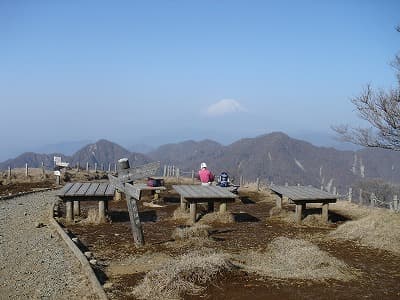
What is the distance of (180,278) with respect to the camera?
638 cm

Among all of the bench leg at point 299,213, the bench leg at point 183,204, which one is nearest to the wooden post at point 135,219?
the bench leg at point 183,204

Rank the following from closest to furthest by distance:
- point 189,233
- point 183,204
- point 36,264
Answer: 1. point 36,264
2. point 189,233
3. point 183,204

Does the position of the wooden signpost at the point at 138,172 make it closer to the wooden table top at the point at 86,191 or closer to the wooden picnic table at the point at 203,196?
the wooden picnic table at the point at 203,196

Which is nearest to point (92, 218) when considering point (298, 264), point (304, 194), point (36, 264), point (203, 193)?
point (203, 193)

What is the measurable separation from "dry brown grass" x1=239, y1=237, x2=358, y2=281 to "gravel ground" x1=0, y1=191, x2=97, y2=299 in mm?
2811

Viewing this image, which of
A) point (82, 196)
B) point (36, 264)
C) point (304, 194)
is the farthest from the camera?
point (304, 194)

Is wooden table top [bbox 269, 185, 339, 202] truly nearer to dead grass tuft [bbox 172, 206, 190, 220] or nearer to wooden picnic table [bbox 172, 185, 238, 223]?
wooden picnic table [bbox 172, 185, 238, 223]

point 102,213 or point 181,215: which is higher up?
point 102,213

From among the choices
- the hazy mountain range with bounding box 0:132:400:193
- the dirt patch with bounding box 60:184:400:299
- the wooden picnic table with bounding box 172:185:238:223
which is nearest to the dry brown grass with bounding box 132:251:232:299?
the dirt patch with bounding box 60:184:400:299

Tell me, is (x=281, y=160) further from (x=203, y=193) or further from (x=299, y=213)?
(x=203, y=193)

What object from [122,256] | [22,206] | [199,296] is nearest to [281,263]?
[199,296]

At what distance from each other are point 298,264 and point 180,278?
2203 mm

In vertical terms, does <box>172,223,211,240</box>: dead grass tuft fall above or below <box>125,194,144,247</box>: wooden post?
below

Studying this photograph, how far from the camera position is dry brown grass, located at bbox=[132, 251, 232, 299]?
615 centimetres
